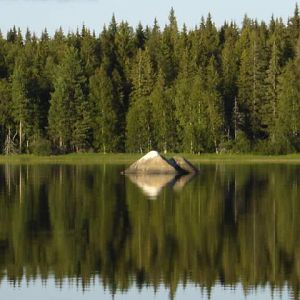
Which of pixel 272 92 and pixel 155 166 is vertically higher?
pixel 272 92

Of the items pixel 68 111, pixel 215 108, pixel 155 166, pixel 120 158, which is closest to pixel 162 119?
pixel 215 108

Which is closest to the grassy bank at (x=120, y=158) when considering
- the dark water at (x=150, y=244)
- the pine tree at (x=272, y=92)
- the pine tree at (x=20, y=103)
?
the pine tree at (x=20, y=103)

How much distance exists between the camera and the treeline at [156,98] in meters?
121

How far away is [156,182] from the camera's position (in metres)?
71.8

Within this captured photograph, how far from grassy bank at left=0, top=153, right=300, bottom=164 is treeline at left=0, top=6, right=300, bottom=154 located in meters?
1.65

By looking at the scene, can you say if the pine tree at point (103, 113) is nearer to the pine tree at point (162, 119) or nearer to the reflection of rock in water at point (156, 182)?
the pine tree at point (162, 119)

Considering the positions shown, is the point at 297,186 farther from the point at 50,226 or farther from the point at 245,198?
the point at 50,226

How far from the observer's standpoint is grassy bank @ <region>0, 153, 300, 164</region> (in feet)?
372

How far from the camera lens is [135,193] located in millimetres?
58156

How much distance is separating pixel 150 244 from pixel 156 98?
9100 centimetres

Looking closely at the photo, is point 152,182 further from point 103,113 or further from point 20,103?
point 20,103

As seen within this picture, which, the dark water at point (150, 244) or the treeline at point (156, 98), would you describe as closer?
the dark water at point (150, 244)

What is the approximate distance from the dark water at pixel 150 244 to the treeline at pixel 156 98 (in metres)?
60.7

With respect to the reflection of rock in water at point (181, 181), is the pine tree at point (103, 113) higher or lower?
higher
